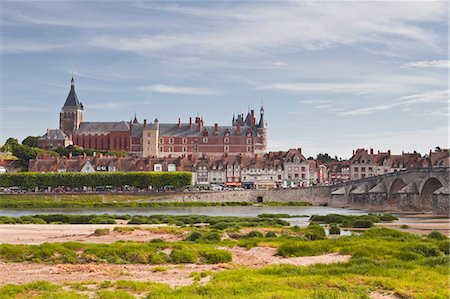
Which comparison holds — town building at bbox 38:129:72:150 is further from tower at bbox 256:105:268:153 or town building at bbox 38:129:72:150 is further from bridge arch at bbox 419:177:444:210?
bridge arch at bbox 419:177:444:210

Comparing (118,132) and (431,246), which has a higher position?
(118,132)

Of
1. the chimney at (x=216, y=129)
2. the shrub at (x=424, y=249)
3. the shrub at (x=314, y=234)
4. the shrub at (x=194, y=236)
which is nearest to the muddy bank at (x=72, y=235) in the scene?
the shrub at (x=194, y=236)

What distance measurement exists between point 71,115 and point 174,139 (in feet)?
107

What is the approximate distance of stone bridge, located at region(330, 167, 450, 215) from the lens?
5743cm

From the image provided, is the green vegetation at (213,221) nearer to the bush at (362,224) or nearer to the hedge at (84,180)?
the bush at (362,224)

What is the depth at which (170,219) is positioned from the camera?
47.6 m

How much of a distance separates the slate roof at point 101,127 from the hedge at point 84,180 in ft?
197

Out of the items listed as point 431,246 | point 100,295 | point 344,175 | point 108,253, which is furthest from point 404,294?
point 344,175

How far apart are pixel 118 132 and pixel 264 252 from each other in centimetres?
12821

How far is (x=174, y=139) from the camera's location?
14588cm

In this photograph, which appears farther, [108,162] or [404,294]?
[108,162]

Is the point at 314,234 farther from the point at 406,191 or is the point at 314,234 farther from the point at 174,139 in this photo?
the point at 174,139

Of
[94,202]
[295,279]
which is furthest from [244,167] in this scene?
[295,279]

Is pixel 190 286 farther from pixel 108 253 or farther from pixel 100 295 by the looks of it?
pixel 108 253
